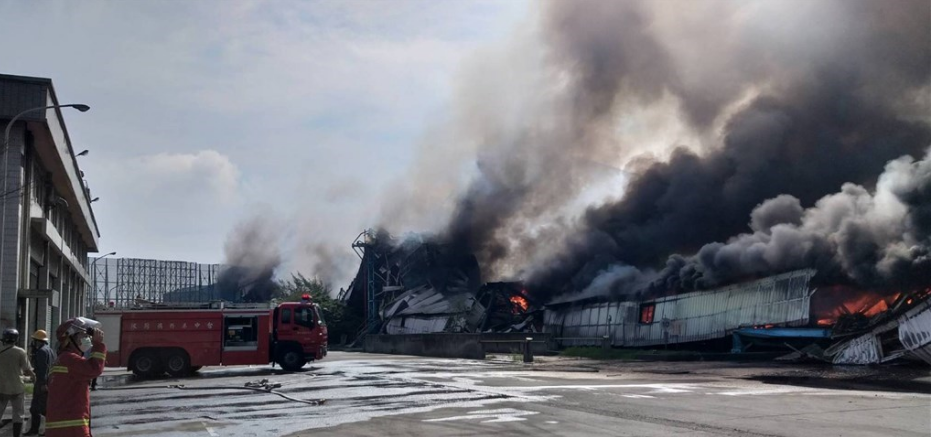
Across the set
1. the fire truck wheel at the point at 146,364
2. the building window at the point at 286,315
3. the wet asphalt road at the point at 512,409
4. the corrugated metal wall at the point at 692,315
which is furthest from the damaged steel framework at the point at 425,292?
the wet asphalt road at the point at 512,409

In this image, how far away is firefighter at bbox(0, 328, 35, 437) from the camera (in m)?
10.8

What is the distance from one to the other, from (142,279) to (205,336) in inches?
1981

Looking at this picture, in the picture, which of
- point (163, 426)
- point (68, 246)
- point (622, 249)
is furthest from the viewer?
point (622, 249)

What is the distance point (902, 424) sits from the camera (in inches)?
443

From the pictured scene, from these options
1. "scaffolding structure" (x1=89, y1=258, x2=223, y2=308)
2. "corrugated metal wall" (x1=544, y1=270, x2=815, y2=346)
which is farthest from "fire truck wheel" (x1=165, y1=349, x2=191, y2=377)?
"scaffolding structure" (x1=89, y1=258, x2=223, y2=308)

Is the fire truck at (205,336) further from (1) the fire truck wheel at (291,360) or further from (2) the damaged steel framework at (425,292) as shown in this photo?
(2) the damaged steel framework at (425,292)

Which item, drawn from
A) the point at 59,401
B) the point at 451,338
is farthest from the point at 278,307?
the point at 59,401

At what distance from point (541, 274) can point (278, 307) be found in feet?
79.1

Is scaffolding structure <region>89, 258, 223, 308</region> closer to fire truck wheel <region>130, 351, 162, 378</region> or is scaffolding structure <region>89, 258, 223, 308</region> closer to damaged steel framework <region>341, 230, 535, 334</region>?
damaged steel framework <region>341, 230, 535, 334</region>

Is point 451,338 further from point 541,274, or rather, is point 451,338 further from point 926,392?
point 926,392

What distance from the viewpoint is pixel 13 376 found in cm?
1088

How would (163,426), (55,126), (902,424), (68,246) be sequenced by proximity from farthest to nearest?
(68,246)
(55,126)
(163,426)
(902,424)

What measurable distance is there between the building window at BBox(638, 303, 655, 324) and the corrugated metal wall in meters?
0.15

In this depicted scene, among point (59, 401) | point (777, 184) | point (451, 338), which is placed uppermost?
point (777, 184)
